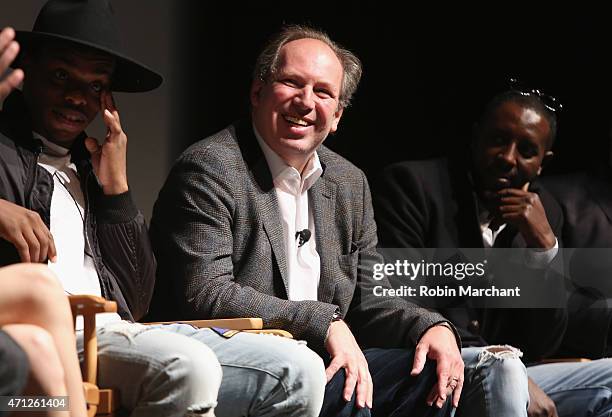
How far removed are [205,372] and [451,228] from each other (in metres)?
1.59

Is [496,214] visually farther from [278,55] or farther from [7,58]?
[7,58]

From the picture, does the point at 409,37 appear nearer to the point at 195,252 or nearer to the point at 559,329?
the point at 559,329

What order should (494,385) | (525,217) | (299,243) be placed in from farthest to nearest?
(525,217)
(299,243)
(494,385)

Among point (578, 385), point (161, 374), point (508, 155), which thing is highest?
point (508, 155)

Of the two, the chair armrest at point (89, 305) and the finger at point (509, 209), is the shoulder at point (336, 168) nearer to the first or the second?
the finger at point (509, 209)

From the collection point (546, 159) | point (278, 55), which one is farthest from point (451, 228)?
point (278, 55)

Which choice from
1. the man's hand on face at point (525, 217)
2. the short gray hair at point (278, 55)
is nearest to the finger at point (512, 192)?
the man's hand on face at point (525, 217)

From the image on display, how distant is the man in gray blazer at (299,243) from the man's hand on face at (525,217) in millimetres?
658

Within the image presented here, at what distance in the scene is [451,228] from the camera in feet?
12.5

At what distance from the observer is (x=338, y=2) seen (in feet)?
13.9

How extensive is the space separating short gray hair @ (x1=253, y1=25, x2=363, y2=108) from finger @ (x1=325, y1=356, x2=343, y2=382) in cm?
90

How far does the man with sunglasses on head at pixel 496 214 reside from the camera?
3.80 meters

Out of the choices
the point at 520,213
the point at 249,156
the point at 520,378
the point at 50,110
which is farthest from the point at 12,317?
the point at 520,213

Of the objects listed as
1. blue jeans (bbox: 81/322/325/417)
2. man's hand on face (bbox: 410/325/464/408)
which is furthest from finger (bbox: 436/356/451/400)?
blue jeans (bbox: 81/322/325/417)
